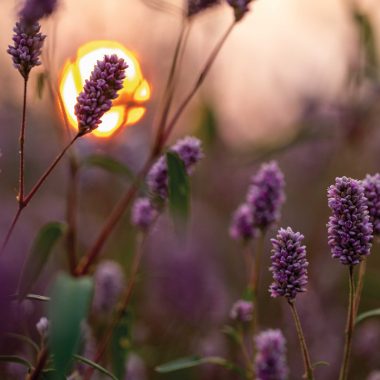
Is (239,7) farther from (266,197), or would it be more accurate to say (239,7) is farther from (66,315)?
(66,315)

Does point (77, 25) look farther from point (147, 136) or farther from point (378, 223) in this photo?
point (378, 223)

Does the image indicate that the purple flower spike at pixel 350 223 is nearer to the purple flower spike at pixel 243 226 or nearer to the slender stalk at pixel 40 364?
the slender stalk at pixel 40 364

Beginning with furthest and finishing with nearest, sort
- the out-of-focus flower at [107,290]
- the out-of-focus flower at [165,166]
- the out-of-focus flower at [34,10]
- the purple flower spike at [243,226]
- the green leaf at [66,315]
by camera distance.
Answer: the out-of-focus flower at [107,290] < the purple flower spike at [243,226] < the out-of-focus flower at [165,166] < the out-of-focus flower at [34,10] < the green leaf at [66,315]

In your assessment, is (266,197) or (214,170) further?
(214,170)

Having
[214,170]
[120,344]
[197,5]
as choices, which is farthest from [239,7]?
[214,170]

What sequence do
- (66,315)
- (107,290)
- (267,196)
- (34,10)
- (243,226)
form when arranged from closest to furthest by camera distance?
(66,315) → (34,10) → (267,196) → (243,226) → (107,290)

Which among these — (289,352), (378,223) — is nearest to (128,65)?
(378,223)

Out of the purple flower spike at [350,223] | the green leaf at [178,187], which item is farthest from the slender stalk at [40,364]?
the purple flower spike at [350,223]

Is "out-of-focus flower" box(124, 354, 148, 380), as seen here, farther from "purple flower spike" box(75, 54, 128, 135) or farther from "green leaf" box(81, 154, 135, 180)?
"purple flower spike" box(75, 54, 128, 135)
